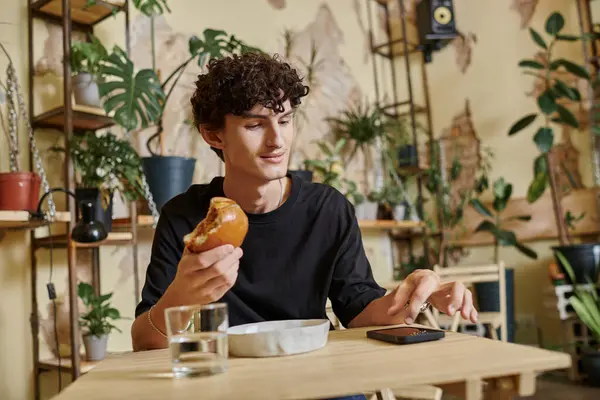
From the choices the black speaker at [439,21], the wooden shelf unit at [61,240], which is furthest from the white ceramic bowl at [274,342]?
the black speaker at [439,21]

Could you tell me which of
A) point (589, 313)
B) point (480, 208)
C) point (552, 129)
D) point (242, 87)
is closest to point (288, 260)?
point (242, 87)

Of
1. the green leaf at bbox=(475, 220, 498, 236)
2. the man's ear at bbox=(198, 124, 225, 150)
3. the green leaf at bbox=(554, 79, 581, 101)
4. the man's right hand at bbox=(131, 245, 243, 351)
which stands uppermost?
the green leaf at bbox=(554, 79, 581, 101)

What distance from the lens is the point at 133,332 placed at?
3.76ft

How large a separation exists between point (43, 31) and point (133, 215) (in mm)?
966

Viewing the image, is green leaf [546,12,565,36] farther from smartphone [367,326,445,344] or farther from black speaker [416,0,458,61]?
smartphone [367,326,445,344]

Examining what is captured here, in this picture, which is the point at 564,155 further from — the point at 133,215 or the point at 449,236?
the point at 133,215

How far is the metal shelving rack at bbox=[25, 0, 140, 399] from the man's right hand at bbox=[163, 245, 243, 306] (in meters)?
1.50

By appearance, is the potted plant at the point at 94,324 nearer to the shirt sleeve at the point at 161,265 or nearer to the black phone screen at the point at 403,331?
the shirt sleeve at the point at 161,265

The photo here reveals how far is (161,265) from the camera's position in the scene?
1.30 metres

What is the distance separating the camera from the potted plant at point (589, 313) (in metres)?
3.38

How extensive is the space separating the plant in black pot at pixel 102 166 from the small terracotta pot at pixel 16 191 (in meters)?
0.21

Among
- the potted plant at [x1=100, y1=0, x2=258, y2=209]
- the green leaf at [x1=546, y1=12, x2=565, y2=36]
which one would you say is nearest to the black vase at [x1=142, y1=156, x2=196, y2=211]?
the potted plant at [x1=100, y1=0, x2=258, y2=209]

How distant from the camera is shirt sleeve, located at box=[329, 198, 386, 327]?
1.35 m

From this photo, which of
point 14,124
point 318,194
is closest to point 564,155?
point 318,194
